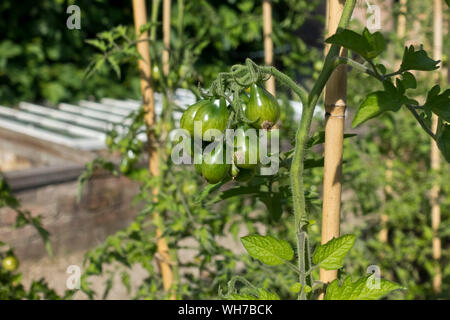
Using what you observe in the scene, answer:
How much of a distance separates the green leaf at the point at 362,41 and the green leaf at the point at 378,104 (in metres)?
0.04

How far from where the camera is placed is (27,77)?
4316 mm

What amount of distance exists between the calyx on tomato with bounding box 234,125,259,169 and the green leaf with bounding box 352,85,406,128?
0.13 m

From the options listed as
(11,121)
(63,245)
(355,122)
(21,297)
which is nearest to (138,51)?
(21,297)

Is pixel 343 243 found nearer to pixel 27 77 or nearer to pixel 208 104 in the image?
pixel 208 104

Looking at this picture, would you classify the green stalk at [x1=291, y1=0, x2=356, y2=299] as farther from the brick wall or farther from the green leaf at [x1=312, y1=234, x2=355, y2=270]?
the brick wall

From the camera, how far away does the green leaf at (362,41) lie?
53 centimetres

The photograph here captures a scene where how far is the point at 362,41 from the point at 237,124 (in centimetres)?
19

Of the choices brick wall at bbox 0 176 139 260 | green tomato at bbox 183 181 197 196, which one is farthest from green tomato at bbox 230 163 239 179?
brick wall at bbox 0 176 139 260

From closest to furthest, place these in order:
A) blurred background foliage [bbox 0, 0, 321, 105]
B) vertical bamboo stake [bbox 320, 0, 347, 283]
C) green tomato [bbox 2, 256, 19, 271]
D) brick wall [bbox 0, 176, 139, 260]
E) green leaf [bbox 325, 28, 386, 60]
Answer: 1. green leaf [bbox 325, 28, 386, 60]
2. vertical bamboo stake [bbox 320, 0, 347, 283]
3. green tomato [bbox 2, 256, 19, 271]
4. brick wall [bbox 0, 176, 139, 260]
5. blurred background foliage [bbox 0, 0, 321, 105]

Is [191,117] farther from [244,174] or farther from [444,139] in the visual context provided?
[444,139]

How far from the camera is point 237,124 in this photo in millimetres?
646

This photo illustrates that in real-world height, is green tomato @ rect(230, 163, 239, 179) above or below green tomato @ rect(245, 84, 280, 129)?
below

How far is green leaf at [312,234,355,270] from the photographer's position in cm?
64

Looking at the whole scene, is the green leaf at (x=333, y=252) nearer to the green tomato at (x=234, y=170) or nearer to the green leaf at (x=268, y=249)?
the green leaf at (x=268, y=249)
